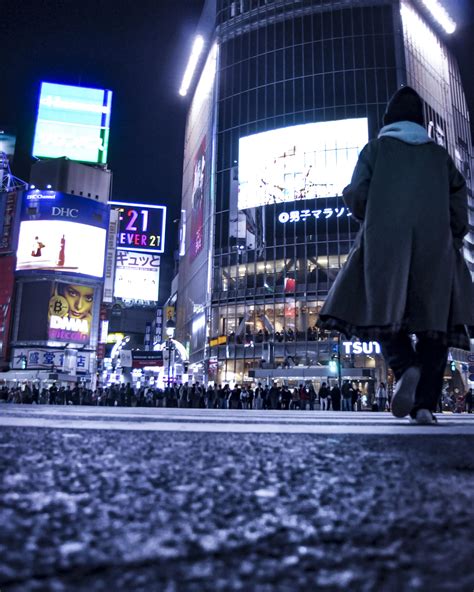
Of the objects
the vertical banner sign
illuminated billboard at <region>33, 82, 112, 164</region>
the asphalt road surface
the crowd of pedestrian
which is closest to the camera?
→ the asphalt road surface

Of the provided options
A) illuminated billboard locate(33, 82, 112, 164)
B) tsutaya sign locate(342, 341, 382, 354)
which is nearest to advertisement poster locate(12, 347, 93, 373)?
illuminated billboard locate(33, 82, 112, 164)

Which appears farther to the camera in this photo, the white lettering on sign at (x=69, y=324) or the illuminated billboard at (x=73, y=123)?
the illuminated billboard at (x=73, y=123)

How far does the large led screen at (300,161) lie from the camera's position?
41000mm

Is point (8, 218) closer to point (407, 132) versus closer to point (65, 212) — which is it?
point (65, 212)

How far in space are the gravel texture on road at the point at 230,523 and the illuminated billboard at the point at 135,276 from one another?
5815 cm

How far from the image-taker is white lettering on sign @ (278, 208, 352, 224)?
40.0 meters

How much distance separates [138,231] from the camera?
190 feet

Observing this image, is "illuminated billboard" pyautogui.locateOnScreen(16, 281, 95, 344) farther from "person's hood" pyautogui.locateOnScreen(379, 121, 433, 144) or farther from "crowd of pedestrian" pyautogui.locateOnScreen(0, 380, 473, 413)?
"person's hood" pyautogui.locateOnScreen(379, 121, 433, 144)

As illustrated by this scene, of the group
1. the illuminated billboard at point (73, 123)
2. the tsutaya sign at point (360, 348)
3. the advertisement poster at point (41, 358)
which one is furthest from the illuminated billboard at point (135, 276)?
the tsutaya sign at point (360, 348)

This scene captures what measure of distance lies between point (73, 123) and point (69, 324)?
2167 cm

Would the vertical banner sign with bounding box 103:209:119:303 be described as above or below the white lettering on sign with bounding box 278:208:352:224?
below

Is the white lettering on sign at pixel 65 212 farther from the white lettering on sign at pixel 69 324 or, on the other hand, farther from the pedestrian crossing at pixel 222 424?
the pedestrian crossing at pixel 222 424

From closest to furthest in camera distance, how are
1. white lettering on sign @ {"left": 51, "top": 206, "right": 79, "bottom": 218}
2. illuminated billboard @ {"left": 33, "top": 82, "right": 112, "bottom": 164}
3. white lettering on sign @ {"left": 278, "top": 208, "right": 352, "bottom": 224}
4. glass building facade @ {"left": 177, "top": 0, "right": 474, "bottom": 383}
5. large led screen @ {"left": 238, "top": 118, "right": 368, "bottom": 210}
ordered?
white lettering on sign @ {"left": 51, "top": 206, "right": 79, "bottom": 218} → glass building facade @ {"left": 177, "top": 0, "right": 474, "bottom": 383} → white lettering on sign @ {"left": 278, "top": 208, "right": 352, "bottom": 224} → large led screen @ {"left": 238, "top": 118, "right": 368, "bottom": 210} → illuminated billboard @ {"left": 33, "top": 82, "right": 112, "bottom": 164}

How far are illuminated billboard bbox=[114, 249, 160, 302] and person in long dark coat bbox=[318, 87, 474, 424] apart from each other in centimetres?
5638
